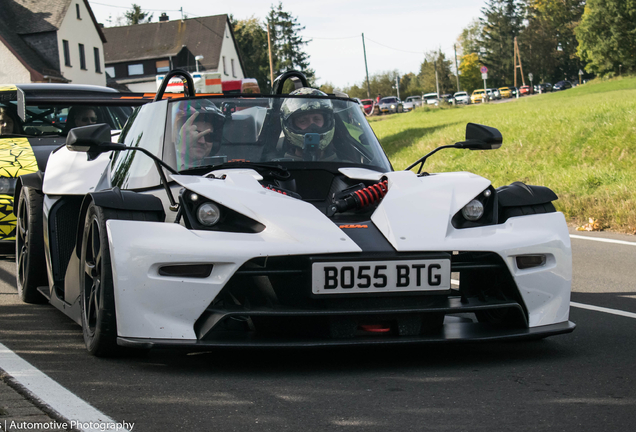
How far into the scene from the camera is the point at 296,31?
108 meters

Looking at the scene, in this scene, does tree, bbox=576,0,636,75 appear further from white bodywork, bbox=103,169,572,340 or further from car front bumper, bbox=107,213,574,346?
car front bumper, bbox=107,213,574,346

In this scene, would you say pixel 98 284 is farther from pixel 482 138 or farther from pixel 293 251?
pixel 482 138

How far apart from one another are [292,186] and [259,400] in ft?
5.13

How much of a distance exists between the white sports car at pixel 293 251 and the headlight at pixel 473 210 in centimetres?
1

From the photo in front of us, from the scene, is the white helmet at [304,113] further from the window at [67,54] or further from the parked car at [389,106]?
the parked car at [389,106]

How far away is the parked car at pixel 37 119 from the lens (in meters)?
7.17

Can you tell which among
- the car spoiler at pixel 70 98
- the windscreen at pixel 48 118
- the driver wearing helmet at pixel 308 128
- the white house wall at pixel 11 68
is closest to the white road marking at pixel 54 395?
the driver wearing helmet at pixel 308 128

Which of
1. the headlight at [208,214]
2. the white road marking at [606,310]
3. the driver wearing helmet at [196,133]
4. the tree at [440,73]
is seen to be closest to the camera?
the headlight at [208,214]

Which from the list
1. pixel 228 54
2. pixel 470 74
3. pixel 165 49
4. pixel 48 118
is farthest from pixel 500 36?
pixel 48 118

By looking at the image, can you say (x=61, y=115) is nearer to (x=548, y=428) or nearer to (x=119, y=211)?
(x=119, y=211)

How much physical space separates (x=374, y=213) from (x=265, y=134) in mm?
1100

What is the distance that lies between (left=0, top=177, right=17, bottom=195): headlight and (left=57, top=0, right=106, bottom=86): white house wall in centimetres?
4538

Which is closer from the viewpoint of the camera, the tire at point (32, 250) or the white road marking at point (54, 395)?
the white road marking at point (54, 395)

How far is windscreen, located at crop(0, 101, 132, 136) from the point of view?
25.9ft
